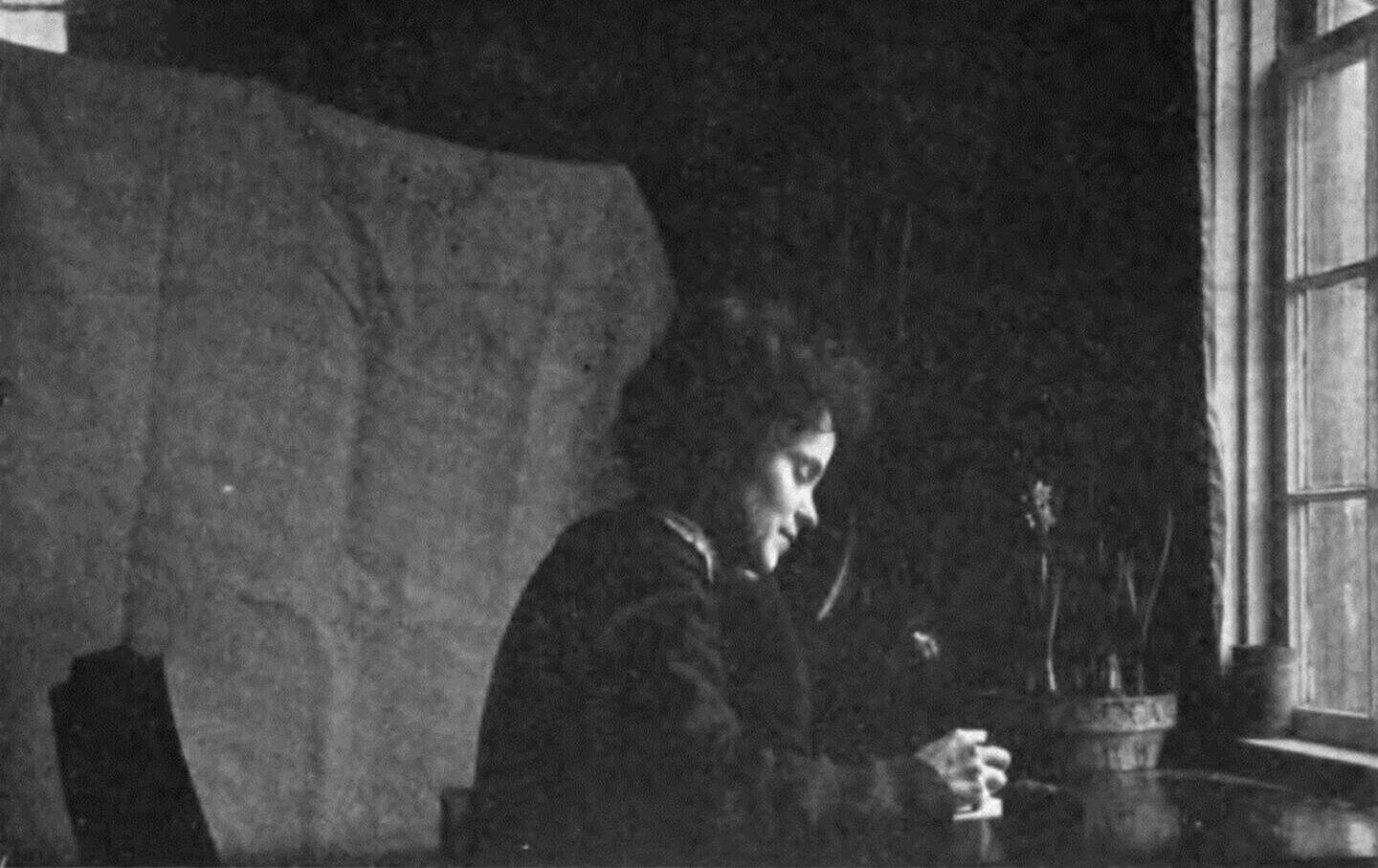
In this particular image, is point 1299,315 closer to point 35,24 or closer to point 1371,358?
point 1371,358

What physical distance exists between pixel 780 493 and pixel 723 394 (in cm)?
10

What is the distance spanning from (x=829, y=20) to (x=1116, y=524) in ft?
1.89

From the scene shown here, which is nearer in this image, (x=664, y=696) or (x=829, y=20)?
(x=664, y=696)

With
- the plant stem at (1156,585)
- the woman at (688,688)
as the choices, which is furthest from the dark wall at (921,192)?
the woman at (688,688)

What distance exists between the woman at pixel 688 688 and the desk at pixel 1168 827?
5 centimetres

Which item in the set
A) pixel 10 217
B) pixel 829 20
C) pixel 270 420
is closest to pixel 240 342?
pixel 270 420

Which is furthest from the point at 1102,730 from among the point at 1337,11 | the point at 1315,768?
the point at 1337,11

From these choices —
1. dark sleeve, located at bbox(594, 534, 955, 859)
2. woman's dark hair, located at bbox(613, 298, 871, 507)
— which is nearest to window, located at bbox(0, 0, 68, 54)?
woman's dark hair, located at bbox(613, 298, 871, 507)

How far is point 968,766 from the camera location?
50.6 inches

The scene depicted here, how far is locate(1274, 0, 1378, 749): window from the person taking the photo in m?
1.39

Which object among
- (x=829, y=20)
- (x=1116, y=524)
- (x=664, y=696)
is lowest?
(x=664, y=696)

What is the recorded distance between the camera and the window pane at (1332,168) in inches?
56.1

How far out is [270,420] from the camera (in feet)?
4.51

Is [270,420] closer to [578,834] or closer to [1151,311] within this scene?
[578,834]
